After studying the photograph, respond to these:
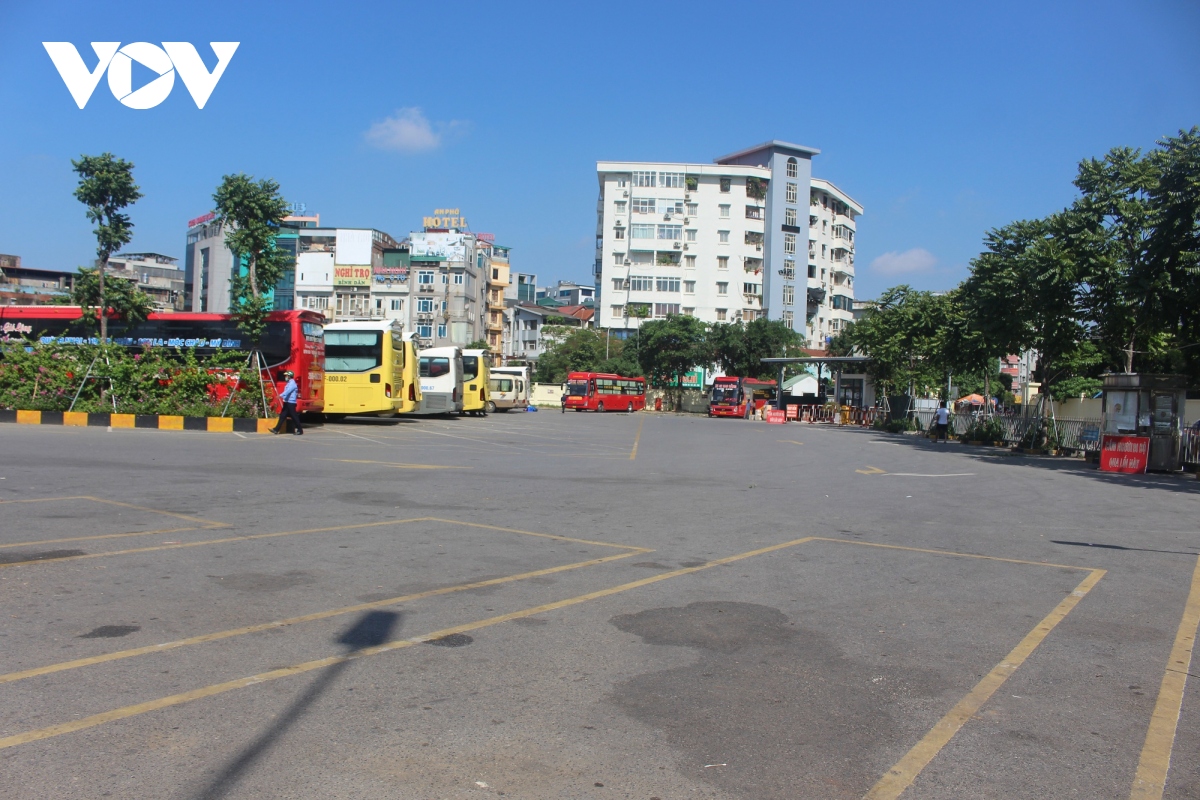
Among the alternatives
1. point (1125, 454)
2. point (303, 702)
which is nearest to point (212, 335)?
point (303, 702)

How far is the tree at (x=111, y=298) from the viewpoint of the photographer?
26.7 metres

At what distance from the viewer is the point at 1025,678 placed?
5.00m

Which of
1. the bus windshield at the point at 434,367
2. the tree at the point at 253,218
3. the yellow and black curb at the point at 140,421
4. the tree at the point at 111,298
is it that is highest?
the tree at the point at 253,218

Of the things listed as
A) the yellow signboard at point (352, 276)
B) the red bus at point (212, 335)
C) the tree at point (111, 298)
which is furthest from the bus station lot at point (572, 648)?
the yellow signboard at point (352, 276)

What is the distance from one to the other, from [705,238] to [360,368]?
6164 cm

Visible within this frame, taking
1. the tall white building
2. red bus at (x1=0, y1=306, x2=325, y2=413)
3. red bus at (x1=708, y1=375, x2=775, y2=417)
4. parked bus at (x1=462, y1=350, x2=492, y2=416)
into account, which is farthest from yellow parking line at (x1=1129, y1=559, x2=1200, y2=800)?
the tall white building

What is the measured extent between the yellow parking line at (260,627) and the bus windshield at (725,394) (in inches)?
2104

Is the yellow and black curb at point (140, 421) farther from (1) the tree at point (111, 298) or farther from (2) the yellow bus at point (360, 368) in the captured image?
(1) the tree at point (111, 298)

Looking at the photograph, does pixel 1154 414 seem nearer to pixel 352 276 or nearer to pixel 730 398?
pixel 730 398

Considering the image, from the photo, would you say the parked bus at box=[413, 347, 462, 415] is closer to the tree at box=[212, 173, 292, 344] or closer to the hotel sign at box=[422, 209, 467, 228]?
the tree at box=[212, 173, 292, 344]

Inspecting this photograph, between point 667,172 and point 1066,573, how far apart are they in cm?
7973

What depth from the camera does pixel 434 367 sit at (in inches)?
1463

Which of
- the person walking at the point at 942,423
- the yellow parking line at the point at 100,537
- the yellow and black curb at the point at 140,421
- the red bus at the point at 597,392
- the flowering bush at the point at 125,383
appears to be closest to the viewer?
the yellow parking line at the point at 100,537

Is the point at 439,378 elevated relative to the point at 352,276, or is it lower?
lower
